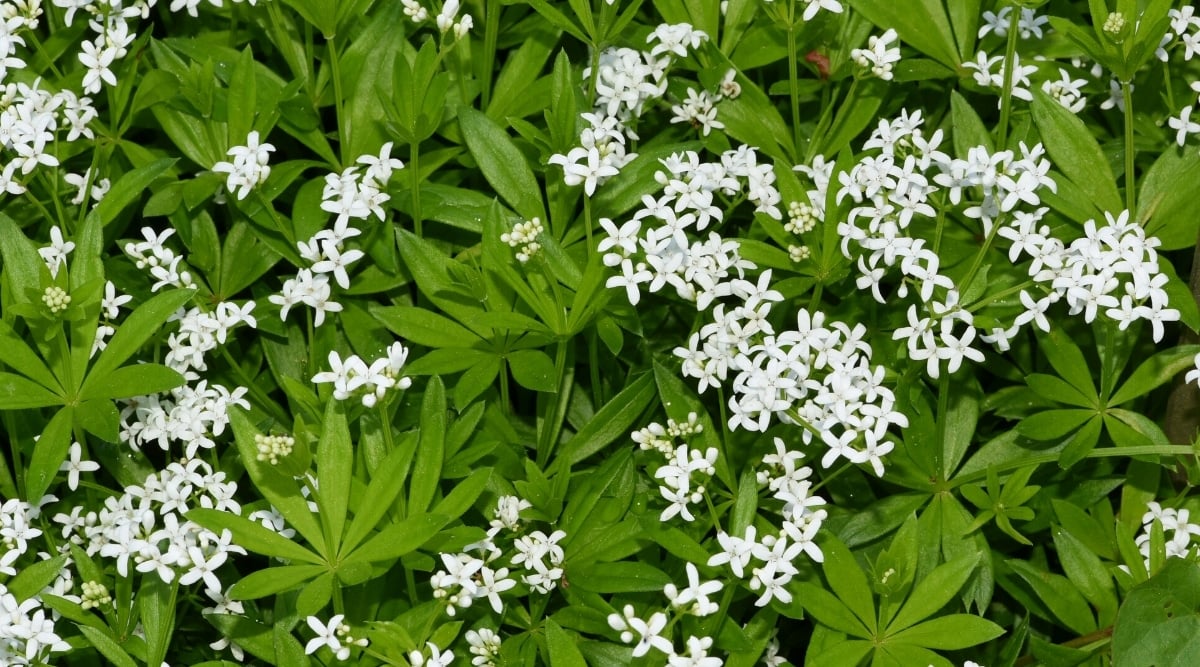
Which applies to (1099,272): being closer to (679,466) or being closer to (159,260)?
(679,466)

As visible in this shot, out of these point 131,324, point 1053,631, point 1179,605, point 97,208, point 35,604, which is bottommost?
point 1053,631

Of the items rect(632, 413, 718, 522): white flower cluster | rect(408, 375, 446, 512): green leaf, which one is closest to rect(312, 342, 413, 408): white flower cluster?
rect(408, 375, 446, 512): green leaf

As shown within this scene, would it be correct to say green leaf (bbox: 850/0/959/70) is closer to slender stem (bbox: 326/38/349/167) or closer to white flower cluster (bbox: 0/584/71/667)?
slender stem (bbox: 326/38/349/167)

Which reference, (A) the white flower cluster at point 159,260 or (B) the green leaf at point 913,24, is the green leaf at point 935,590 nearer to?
(B) the green leaf at point 913,24

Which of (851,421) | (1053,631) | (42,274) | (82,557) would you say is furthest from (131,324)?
(1053,631)

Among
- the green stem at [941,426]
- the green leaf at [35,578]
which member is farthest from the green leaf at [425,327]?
the green stem at [941,426]

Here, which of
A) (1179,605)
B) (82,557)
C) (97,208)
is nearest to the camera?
(1179,605)

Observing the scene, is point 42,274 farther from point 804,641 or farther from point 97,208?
point 804,641
